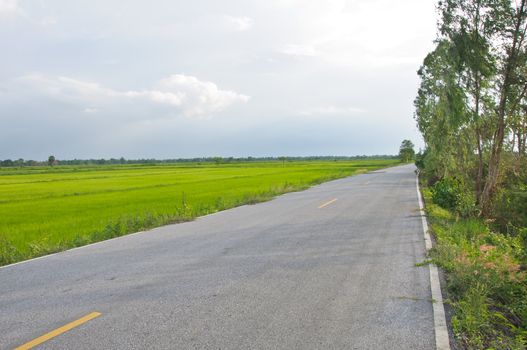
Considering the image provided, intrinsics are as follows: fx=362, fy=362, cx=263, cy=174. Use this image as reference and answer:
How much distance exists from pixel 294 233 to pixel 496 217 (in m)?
7.09

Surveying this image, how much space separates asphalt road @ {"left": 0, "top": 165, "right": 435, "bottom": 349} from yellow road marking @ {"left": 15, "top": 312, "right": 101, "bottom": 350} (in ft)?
0.28

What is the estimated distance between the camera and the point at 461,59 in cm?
1120

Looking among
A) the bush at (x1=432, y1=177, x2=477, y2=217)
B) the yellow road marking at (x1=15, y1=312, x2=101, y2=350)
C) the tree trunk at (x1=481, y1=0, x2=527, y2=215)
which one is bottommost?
the yellow road marking at (x1=15, y1=312, x2=101, y2=350)

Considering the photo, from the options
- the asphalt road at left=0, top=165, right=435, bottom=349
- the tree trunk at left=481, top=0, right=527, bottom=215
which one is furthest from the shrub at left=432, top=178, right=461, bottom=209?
the asphalt road at left=0, top=165, right=435, bottom=349

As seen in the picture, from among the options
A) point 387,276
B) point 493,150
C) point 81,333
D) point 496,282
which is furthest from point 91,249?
point 493,150

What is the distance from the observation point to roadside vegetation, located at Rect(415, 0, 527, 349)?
178 inches

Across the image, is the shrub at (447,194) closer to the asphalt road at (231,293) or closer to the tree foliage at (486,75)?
the tree foliage at (486,75)

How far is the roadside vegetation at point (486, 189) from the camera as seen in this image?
178 inches

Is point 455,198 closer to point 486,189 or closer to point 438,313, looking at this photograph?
point 486,189

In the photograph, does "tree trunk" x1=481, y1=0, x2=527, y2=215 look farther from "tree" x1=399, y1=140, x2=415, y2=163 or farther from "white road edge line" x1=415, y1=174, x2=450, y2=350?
"tree" x1=399, y1=140, x2=415, y2=163

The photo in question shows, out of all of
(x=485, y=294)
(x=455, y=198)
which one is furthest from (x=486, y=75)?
(x=485, y=294)

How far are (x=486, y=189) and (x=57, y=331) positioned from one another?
11.7 metres

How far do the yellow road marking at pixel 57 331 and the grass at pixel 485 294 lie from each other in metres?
3.95

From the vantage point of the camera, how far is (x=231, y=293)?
4.83 m
